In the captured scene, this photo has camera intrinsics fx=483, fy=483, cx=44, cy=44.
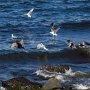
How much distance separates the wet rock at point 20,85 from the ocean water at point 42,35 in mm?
964

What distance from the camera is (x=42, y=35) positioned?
20500 mm

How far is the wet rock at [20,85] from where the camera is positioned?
1253 cm

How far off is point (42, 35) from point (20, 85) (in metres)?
8.06

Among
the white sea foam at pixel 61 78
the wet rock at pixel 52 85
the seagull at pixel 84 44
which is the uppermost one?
the wet rock at pixel 52 85

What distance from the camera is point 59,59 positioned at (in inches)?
672

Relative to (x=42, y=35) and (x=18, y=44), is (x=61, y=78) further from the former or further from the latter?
(x=42, y=35)

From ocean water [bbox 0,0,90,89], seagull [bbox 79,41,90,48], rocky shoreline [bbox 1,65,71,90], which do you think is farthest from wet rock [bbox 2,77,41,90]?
seagull [bbox 79,41,90,48]

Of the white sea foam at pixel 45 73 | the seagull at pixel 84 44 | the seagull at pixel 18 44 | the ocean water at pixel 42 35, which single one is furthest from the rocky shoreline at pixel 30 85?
the seagull at pixel 84 44

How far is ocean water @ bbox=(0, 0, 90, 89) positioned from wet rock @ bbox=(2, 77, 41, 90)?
3.16ft

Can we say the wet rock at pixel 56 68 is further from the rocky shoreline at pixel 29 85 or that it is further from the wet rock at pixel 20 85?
the wet rock at pixel 20 85

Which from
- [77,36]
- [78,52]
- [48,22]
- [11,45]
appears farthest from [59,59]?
[48,22]

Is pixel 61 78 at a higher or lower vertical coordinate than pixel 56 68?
lower

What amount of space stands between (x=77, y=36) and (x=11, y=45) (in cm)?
377

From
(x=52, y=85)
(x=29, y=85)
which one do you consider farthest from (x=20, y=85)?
(x=52, y=85)
